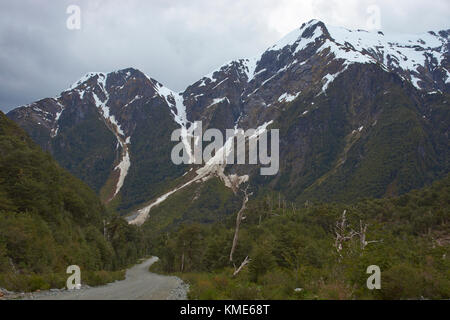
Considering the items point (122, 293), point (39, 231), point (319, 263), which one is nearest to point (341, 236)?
point (319, 263)

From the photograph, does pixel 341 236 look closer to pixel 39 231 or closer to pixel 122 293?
pixel 122 293

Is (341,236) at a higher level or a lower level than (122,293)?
higher

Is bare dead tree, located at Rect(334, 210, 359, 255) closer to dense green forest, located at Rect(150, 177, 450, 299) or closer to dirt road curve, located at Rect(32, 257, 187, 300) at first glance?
dense green forest, located at Rect(150, 177, 450, 299)

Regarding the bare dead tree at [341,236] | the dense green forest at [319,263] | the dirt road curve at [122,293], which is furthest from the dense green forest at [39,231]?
the bare dead tree at [341,236]

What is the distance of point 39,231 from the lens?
125 feet

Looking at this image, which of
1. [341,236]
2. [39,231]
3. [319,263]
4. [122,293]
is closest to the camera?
[122,293]

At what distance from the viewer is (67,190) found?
2207 inches

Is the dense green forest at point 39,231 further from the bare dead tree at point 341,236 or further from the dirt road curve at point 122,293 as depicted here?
the bare dead tree at point 341,236

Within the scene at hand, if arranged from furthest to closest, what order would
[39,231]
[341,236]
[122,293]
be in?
[39,231], [341,236], [122,293]

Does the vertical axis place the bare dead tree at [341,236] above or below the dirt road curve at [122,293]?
above

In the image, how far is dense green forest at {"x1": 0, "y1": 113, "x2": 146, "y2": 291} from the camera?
27964mm

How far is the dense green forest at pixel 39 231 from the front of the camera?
2796cm

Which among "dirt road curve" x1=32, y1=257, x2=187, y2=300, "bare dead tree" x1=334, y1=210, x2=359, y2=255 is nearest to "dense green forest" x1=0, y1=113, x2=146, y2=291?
"dirt road curve" x1=32, y1=257, x2=187, y2=300
